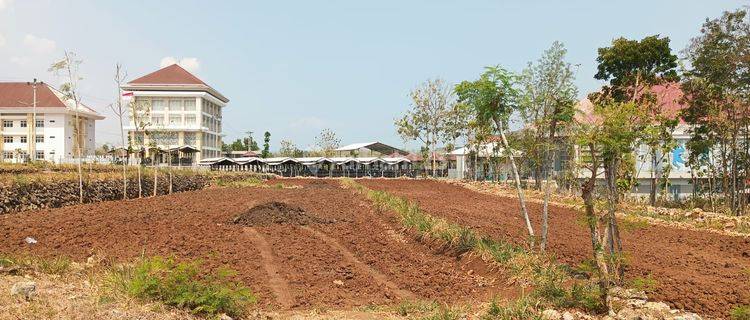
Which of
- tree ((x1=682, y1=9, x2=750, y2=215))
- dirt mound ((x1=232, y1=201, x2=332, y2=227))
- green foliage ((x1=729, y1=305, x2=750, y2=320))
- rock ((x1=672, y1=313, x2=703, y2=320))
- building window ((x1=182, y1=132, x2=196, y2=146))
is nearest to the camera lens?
green foliage ((x1=729, y1=305, x2=750, y2=320))

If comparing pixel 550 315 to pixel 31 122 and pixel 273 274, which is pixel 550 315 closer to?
pixel 273 274

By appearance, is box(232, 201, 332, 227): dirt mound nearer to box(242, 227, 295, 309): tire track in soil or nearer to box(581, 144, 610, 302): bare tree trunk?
box(242, 227, 295, 309): tire track in soil

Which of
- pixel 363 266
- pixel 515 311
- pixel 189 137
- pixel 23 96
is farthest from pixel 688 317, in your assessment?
pixel 189 137

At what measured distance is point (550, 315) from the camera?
19.7 feet

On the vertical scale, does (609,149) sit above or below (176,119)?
below

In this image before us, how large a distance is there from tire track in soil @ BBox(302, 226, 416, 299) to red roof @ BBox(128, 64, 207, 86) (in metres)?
→ 69.2

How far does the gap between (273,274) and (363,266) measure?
164 cm

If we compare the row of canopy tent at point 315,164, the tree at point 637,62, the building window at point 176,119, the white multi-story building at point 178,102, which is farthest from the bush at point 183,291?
the building window at point 176,119

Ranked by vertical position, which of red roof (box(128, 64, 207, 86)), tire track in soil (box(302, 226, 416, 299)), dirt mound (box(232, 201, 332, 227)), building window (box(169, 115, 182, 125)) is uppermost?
red roof (box(128, 64, 207, 86))

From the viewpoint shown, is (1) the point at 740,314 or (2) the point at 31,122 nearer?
(1) the point at 740,314

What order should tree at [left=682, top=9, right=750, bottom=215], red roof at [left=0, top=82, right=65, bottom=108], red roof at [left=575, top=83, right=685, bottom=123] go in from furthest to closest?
1. red roof at [left=0, top=82, right=65, bottom=108]
2. tree at [left=682, top=9, right=750, bottom=215]
3. red roof at [left=575, top=83, right=685, bottom=123]

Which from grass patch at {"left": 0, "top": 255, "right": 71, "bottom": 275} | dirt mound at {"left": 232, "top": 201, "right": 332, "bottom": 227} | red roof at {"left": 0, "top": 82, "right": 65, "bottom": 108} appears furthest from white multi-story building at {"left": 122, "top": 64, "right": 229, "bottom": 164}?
grass patch at {"left": 0, "top": 255, "right": 71, "bottom": 275}

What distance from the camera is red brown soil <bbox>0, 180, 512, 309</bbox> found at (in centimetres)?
777

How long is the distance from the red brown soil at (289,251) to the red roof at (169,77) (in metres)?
63.5
